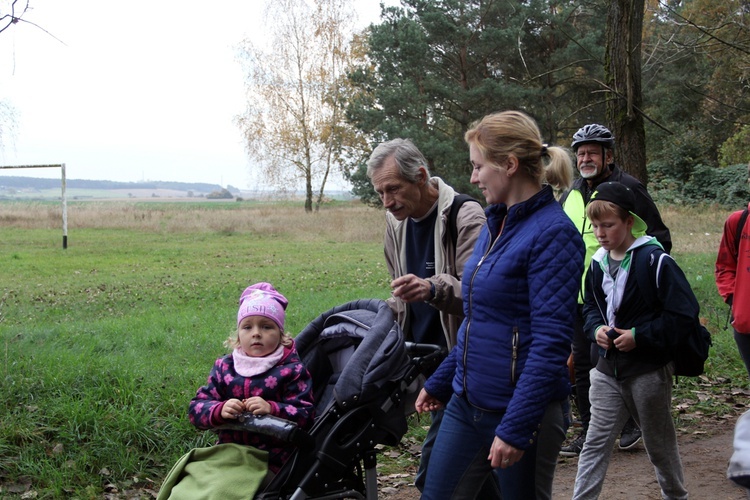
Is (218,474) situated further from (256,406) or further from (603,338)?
(603,338)

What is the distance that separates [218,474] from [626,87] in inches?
231

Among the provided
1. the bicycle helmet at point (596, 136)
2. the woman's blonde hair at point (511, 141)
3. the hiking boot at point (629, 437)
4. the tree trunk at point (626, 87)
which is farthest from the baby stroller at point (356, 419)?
the tree trunk at point (626, 87)

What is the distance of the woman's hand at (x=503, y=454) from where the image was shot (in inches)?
102

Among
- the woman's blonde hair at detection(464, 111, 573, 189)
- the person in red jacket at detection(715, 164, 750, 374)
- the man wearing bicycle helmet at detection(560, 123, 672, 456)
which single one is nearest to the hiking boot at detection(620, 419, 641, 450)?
the man wearing bicycle helmet at detection(560, 123, 672, 456)

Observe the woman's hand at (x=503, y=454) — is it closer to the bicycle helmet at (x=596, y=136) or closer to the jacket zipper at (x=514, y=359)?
the jacket zipper at (x=514, y=359)

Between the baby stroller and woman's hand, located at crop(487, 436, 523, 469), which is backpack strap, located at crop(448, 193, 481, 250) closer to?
the baby stroller

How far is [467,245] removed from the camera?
11.6 feet

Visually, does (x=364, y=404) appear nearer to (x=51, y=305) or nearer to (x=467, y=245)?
(x=467, y=245)

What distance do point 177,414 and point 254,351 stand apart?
2.13m

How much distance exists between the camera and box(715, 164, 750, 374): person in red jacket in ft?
15.9

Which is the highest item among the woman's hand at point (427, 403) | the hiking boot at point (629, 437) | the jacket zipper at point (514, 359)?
the jacket zipper at point (514, 359)

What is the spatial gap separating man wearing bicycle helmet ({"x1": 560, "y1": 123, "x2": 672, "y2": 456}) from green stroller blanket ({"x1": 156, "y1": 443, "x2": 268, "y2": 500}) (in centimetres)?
246

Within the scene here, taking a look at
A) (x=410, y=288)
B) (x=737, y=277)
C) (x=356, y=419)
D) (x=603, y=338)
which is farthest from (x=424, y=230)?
(x=737, y=277)

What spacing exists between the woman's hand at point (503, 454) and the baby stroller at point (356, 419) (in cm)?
91
